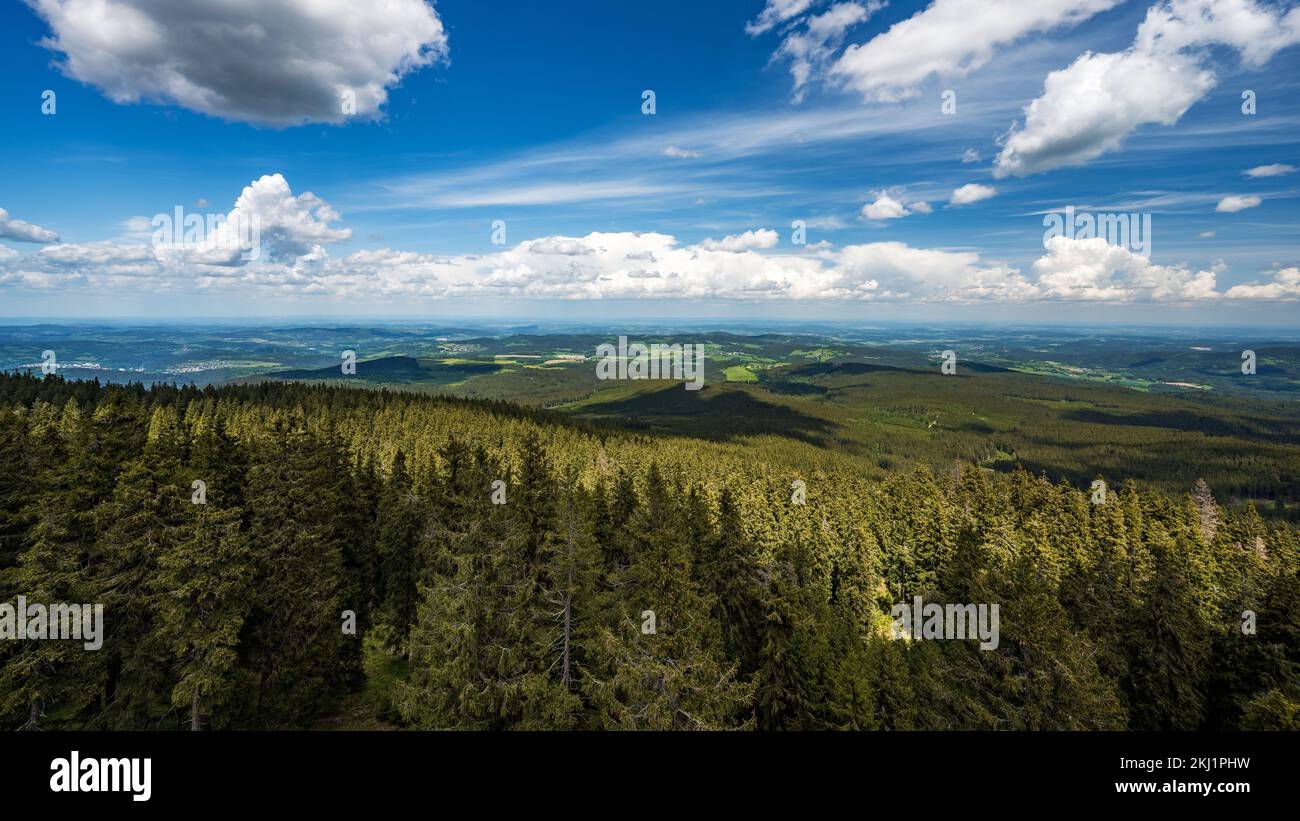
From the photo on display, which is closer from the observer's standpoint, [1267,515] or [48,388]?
[48,388]
